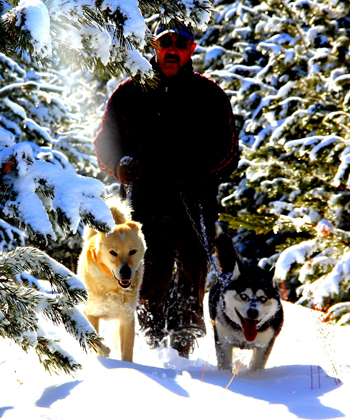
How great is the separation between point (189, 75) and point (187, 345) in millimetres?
2601

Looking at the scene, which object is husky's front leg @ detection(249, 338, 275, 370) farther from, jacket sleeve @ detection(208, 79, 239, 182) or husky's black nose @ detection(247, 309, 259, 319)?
jacket sleeve @ detection(208, 79, 239, 182)

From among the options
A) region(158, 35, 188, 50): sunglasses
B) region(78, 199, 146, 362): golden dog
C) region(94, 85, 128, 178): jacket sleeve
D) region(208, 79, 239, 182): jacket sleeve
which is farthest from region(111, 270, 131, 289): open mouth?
region(158, 35, 188, 50): sunglasses

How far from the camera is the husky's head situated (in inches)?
148

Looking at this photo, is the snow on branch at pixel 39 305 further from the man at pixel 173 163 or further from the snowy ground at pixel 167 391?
the man at pixel 173 163

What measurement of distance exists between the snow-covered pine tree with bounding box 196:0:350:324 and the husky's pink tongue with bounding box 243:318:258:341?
73cm

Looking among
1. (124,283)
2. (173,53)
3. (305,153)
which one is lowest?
(124,283)

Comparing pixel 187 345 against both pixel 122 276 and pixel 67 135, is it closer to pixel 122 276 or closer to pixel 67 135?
pixel 122 276

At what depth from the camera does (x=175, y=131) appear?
4.39 m

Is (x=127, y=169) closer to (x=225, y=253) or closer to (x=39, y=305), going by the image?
(x=225, y=253)

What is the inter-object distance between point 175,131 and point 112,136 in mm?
643

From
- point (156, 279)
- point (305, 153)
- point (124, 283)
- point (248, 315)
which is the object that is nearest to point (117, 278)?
point (124, 283)

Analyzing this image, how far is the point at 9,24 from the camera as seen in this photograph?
1.55 m

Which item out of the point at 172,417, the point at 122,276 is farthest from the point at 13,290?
the point at 122,276

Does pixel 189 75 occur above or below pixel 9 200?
above
